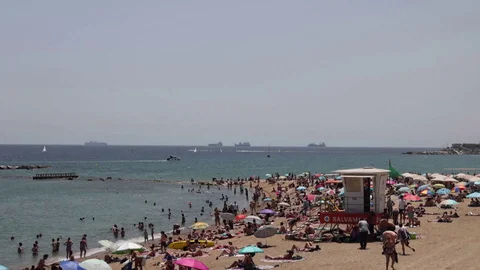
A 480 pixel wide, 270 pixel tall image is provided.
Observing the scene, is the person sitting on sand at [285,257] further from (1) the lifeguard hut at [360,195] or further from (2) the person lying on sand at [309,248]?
(1) the lifeguard hut at [360,195]

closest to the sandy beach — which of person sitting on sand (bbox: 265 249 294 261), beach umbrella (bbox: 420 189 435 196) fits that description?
person sitting on sand (bbox: 265 249 294 261)

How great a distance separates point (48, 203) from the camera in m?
46.7

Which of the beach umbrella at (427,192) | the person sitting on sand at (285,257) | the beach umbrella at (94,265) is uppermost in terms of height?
the beach umbrella at (427,192)

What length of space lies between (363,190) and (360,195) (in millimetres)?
246

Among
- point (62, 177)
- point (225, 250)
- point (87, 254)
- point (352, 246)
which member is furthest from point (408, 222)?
point (62, 177)

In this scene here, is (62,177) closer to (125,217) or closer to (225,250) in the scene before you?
(125,217)

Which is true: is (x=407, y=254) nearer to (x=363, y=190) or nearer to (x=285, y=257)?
(x=285, y=257)

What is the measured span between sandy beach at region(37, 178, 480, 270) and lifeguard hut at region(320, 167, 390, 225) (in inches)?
54.6

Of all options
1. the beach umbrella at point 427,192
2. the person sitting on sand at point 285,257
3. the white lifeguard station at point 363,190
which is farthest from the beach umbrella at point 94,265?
the beach umbrella at point 427,192

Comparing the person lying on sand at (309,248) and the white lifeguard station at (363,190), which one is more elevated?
the white lifeguard station at (363,190)

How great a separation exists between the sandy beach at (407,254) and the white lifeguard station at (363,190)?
6.06ft

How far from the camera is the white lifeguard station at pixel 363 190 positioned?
19969mm

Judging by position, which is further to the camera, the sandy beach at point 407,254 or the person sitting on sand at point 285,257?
the person sitting on sand at point 285,257

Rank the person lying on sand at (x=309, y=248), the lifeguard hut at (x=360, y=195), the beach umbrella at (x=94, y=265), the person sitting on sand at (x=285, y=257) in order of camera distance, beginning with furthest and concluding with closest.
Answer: the lifeguard hut at (x=360, y=195) → the person lying on sand at (x=309, y=248) → the person sitting on sand at (x=285, y=257) → the beach umbrella at (x=94, y=265)
